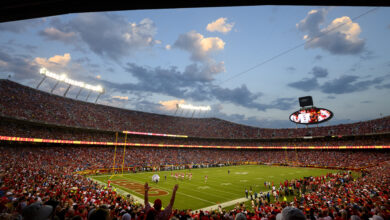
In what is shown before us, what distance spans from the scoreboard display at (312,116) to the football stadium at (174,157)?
0.28m

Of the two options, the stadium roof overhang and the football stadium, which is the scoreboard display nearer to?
the football stadium

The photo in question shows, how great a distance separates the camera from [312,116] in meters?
58.2

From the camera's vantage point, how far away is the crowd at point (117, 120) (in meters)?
36.3

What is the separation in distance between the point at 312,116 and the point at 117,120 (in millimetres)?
56085

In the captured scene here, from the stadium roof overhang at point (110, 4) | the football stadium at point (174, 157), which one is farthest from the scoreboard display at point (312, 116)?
the stadium roof overhang at point (110, 4)

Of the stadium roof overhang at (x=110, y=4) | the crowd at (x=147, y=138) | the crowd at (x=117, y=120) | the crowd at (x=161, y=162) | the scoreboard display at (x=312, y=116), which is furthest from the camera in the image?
the scoreboard display at (x=312, y=116)

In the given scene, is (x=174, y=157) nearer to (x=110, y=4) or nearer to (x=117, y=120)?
(x=117, y=120)

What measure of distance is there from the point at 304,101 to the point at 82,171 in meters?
59.8

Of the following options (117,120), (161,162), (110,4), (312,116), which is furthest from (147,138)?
(110,4)

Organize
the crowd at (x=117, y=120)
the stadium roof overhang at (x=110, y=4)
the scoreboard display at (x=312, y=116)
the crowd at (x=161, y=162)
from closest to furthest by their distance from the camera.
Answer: the stadium roof overhang at (x=110, y=4)
the crowd at (x=161, y=162)
the crowd at (x=117, y=120)
the scoreboard display at (x=312, y=116)

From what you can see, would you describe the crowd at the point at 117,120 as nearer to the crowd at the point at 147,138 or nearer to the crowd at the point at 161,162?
the crowd at the point at 147,138

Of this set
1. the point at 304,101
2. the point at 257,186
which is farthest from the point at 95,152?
the point at 304,101

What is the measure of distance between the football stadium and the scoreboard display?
0.28 m

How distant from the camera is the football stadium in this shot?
16453 mm
